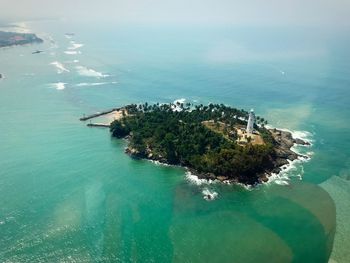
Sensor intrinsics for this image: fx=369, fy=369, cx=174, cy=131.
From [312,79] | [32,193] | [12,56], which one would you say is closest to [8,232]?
[32,193]

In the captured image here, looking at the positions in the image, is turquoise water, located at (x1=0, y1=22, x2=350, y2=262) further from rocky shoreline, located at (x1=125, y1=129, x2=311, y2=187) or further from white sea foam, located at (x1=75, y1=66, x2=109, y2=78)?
white sea foam, located at (x1=75, y1=66, x2=109, y2=78)

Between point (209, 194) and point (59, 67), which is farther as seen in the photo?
point (59, 67)

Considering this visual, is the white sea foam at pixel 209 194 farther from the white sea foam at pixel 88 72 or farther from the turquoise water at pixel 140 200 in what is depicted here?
the white sea foam at pixel 88 72

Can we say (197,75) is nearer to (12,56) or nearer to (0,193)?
(12,56)

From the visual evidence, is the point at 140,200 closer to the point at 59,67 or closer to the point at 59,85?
the point at 59,85

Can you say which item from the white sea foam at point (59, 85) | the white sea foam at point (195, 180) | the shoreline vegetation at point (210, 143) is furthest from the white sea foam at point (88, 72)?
the white sea foam at point (195, 180)

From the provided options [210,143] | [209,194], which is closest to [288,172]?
[210,143]
